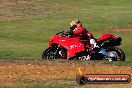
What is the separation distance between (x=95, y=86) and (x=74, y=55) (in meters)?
7.98

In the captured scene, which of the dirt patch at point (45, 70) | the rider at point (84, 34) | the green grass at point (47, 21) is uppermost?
the rider at point (84, 34)

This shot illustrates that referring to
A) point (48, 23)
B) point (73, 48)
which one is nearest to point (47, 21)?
point (48, 23)

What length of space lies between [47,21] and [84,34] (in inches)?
843

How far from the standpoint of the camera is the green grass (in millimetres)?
26837

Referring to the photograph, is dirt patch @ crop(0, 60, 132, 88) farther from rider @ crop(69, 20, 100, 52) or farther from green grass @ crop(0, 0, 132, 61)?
green grass @ crop(0, 0, 132, 61)

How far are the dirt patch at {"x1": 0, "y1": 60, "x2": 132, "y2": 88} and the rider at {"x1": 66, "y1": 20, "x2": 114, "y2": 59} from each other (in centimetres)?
329

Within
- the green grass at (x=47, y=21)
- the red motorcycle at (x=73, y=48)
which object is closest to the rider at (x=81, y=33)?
the red motorcycle at (x=73, y=48)

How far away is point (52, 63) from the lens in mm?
15219

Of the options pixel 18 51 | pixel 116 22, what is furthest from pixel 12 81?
pixel 116 22

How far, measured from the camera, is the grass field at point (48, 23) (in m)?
24.1

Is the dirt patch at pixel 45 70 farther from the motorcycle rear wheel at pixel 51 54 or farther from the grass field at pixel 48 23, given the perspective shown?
the motorcycle rear wheel at pixel 51 54

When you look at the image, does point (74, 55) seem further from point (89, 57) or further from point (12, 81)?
point (12, 81)

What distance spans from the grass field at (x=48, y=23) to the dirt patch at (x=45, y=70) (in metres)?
0.21

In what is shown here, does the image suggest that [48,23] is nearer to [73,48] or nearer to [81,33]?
[73,48]
